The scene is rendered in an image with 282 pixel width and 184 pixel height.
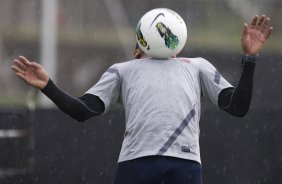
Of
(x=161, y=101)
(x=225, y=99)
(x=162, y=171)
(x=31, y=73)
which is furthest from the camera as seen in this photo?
(x=225, y=99)

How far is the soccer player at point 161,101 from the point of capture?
5.76 m

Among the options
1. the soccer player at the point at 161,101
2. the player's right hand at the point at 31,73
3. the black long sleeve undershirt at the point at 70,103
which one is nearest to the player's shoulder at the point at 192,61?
the soccer player at the point at 161,101

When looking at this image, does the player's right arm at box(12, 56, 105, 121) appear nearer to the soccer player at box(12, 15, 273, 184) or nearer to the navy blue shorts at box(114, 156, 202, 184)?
the soccer player at box(12, 15, 273, 184)

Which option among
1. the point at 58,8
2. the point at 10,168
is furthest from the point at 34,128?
the point at 58,8

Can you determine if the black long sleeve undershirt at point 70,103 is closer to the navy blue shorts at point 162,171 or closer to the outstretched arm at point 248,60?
the navy blue shorts at point 162,171

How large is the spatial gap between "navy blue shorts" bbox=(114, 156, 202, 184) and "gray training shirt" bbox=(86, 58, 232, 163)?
4cm

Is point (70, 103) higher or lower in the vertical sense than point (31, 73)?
lower

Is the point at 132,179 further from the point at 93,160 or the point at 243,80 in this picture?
the point at 93,160

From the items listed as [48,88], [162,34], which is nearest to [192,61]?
[162,34]

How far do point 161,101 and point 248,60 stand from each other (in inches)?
23.8

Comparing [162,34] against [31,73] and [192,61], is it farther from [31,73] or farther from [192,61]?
[31,73]

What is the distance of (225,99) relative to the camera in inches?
238

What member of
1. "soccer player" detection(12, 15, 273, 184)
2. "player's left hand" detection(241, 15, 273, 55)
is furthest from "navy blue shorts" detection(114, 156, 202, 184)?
"player's left hand" detection(241, 15, 273, 55)

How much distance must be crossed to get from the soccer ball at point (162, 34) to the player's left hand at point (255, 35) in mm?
382
